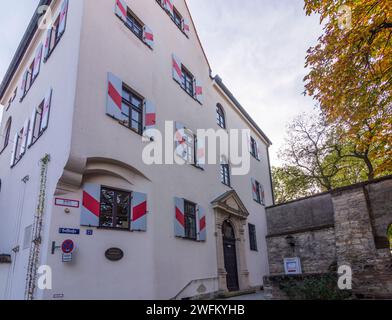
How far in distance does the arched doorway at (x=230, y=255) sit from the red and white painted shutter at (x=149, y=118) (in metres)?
5.57

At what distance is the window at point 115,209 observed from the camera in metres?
7.34

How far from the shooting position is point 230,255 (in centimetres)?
1262

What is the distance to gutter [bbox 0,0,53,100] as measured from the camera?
1149 centimetres

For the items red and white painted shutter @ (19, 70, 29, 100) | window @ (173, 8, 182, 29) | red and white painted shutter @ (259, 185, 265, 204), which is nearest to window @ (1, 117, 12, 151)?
red and white painted shutter @ (19, 70, 29, 100)

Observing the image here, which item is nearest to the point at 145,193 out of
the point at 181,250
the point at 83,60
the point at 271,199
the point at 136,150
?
the point at 136,150

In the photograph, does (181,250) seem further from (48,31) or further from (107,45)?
(48,31)

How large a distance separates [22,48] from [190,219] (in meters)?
10.0

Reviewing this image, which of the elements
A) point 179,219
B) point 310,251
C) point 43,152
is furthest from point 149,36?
point 310,251

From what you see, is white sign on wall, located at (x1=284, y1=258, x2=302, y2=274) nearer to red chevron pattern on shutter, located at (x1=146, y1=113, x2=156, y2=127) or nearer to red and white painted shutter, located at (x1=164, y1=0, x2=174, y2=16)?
red chevron pattern on shutter, located at (x1=146, y1=113, x2=156, y2=127)

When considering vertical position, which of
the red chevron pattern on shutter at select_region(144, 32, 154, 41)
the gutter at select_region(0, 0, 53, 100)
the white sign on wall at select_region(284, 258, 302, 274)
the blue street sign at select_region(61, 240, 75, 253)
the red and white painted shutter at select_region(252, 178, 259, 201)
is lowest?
the white sign on wall at select_region(284, 258, 302, 274)

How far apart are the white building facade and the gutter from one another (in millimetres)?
71

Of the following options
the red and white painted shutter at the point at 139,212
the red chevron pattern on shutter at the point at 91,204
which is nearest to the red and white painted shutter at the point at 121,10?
the red and white painted shutter at the point at 139,212

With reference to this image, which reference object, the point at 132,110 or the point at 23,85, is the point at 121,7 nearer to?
the point at 132,110
